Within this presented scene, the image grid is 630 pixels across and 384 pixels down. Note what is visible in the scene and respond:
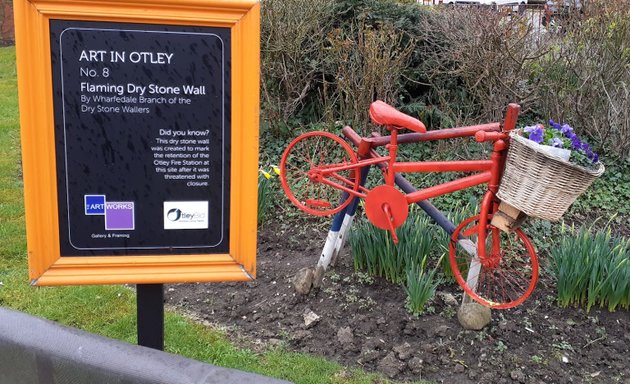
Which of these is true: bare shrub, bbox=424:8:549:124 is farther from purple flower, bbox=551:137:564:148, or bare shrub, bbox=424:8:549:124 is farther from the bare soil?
purple flower, bbox=551:137:564:148

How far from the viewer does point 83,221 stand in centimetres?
211

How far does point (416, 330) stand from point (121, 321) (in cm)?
Result: 159

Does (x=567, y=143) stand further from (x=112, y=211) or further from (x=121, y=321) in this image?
(x=121, y=321)

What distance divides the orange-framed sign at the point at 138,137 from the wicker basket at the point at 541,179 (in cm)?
124

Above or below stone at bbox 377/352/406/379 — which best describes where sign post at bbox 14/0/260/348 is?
above

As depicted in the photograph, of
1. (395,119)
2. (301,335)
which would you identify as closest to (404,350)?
(301,335)

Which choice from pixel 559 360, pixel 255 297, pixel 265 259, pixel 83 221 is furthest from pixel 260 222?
pixel 83 221

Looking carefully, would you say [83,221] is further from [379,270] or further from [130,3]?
[379,270]

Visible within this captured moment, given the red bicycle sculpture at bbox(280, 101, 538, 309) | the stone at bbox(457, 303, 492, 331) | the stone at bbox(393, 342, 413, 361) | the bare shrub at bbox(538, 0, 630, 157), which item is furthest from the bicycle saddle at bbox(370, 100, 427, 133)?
the bare shrub at bbox(538, 0, 630, 157)

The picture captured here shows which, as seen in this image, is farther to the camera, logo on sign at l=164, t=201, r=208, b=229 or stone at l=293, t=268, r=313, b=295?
stone at l=293, t=268, r=313, b=295

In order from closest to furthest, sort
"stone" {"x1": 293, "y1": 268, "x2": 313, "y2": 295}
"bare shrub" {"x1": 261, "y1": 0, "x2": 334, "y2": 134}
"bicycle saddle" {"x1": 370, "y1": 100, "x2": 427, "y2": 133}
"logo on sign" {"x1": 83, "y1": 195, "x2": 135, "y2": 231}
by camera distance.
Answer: "logo on sign" {"x1": 83, "y1": 195, "x2": 135, "y2": 231}, "bicycle saddle" {"x1": 370, "y1": 100, "x2": 427, "y2": 133}, "stone" {"x1": 293, "y1": 268, "x2": 313, "y2": 295}, "bare shrub" {"x1": 261, "y1": 0, "x2": 334, "y2": 134}

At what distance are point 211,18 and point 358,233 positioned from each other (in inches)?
77.5

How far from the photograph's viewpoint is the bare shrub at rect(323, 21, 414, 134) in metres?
5.43

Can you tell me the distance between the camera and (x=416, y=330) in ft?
11.0
